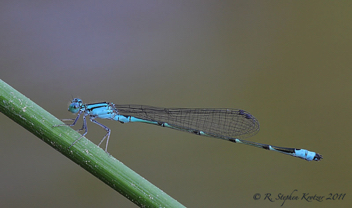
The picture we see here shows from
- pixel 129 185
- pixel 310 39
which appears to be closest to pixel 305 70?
pixel 310 39

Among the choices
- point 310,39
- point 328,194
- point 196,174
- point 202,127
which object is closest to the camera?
point 202,127

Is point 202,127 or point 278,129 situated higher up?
point 278,129

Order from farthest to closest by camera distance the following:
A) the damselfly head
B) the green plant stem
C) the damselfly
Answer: the damselfly
the damselfly head
the green plant stem

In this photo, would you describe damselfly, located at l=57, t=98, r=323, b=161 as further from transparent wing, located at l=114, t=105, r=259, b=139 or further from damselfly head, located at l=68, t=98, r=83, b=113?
damselfly head, located at l=68, t=98, r=83, b=113

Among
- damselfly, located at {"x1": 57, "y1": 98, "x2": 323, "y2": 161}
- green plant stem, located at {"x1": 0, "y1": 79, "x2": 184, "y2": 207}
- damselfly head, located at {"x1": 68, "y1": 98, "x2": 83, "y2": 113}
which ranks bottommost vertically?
green plant stem, located at {"x1": 0, "y1": 79, "x2": 184, "y2": 207}

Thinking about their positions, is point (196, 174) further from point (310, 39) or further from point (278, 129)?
point (310, 39)

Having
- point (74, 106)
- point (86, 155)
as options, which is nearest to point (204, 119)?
point (74, 106)

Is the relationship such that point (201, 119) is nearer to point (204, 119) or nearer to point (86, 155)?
point (204, 119)

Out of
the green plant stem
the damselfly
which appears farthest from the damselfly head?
the green plant stem
